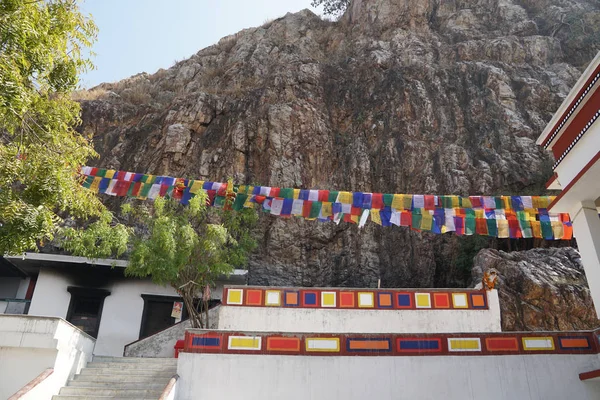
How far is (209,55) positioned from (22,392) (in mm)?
30830

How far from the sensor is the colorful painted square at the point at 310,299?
1283cm

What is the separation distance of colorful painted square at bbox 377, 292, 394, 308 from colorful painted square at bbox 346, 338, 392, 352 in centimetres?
206

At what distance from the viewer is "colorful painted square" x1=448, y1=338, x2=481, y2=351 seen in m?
10.8

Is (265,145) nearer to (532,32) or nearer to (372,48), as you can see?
(372,48)

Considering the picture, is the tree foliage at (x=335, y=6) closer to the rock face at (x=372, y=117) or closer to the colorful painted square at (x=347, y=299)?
the rock face at (x=372, y=117)

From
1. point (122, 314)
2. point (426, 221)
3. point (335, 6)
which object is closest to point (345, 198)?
point (426, 221)

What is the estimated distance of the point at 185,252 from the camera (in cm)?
1446

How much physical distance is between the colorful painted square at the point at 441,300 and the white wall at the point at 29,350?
8816 millimetres

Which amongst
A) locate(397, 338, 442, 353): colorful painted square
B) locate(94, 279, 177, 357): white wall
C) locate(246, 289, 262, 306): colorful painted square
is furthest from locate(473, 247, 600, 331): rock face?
locate(94, 279, 177, 357): white wall

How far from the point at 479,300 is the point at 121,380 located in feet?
29.0

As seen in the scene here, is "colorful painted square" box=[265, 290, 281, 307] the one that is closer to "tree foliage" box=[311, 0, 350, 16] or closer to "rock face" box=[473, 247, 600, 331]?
"rock face" box=[473, 247, 600, 331]

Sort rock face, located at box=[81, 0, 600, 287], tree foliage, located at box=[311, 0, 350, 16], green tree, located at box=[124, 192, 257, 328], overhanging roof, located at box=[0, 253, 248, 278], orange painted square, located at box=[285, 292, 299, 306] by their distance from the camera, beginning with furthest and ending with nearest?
tree foliage, located at box=[311, 0, 350, 16], rock face, located at box=[81, 0, 600, 287], overhanging roof, located at box=[0, 253, 248, 278], green tree, located at box=[124, 192, 257, 328], orange painted square, located at box=[285, 292, 299, 306]

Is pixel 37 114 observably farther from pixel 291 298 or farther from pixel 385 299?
pixel 385 299

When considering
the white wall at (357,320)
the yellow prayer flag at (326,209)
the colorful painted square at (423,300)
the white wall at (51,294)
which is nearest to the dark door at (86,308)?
the white wall at (51,294)
